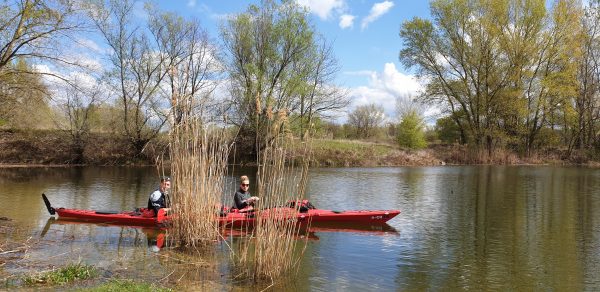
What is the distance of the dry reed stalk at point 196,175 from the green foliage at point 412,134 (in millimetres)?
32753

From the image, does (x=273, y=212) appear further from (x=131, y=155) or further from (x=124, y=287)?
(x=131, y=155)

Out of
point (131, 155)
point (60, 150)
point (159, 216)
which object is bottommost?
point (159, 216)

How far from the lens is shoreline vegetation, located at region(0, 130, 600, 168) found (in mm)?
31594

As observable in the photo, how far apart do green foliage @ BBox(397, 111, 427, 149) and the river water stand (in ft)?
67.7

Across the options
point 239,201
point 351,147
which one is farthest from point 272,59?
point 239,201

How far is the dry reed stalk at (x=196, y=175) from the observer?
7.66 metres

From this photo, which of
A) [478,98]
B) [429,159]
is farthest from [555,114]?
[429,159]

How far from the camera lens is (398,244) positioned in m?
9.84

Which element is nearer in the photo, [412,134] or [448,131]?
[412,134]

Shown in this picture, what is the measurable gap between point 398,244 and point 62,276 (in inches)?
244

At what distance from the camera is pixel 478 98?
3716cm

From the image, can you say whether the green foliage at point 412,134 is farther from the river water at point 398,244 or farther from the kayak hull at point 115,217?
the kayak hull at point 115,217

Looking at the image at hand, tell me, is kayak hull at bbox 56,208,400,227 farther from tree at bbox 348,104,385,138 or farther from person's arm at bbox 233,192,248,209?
tree at bbox 348,104,385,138

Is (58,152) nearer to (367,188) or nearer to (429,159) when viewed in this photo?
(367,188)
